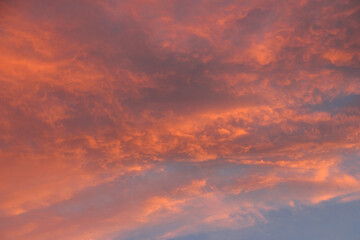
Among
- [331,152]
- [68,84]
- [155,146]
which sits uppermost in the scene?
[68,84]

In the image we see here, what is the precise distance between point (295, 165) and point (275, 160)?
1921mm

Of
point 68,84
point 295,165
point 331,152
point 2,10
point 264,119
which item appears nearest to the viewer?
point 2,10

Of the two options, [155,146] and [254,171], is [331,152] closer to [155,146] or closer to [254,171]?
[254,171]

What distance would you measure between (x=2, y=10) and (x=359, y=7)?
45.9ft

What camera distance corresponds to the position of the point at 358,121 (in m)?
21.5

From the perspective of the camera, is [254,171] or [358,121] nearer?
[358,121]

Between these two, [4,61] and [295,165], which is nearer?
[4,61]

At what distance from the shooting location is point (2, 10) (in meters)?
12.2

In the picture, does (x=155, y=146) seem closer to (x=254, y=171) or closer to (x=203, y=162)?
(x=203, y=162)

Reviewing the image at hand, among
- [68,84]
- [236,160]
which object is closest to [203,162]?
[236,160]

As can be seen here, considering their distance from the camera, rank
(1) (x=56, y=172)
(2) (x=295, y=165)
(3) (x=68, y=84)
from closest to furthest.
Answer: (3) (x=68, y=84), (1) (x=56, y=172), (2) (x=295, y=165)

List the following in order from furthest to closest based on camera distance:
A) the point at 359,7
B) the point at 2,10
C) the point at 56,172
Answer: the point at 56,172 < the point at 359,7 < the point at 2,10

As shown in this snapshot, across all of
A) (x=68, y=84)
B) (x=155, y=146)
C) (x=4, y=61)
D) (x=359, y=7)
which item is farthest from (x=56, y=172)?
(x=359, y=7)

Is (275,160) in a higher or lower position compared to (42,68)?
lower
